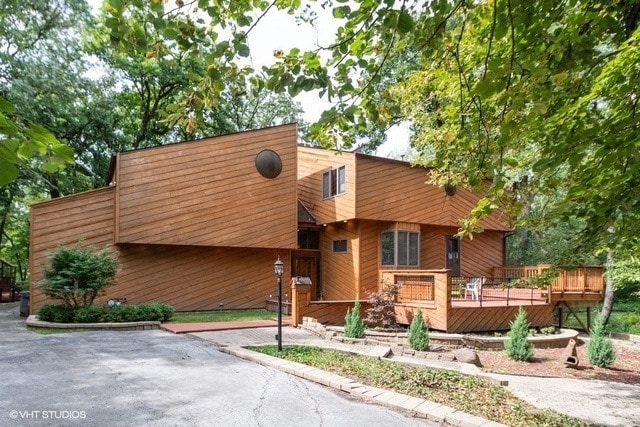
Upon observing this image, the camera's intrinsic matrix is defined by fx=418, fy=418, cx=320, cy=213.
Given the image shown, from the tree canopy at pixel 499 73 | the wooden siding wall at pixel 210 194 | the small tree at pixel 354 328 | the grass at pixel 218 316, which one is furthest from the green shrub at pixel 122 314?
the tree canopy at pixel 499 73

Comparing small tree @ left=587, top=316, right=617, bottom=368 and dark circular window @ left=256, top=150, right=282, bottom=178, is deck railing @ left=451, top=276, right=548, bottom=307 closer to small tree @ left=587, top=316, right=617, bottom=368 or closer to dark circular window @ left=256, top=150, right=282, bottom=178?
small tree @ left=587, top=316, right=617, bottom=368

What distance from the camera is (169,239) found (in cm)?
1427

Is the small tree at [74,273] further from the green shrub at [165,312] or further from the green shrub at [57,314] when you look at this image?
the green shrub at [165,312]

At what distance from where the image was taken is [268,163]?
16266mm

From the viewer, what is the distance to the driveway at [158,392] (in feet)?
14.8

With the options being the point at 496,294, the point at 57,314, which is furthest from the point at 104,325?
the point at 496,294

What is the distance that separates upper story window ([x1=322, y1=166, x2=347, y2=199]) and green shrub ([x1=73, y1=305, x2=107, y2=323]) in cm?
924

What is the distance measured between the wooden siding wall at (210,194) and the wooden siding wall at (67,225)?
29.4 inches

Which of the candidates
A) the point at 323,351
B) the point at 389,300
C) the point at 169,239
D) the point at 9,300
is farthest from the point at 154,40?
the point at 9,300

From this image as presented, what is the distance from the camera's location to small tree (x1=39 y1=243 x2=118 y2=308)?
11.1 meters

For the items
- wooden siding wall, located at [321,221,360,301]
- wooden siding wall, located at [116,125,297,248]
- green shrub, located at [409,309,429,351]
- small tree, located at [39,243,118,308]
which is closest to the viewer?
green shrub, located at [409,309,429,351]

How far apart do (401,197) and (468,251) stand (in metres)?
4.62

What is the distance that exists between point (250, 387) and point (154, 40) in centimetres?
467

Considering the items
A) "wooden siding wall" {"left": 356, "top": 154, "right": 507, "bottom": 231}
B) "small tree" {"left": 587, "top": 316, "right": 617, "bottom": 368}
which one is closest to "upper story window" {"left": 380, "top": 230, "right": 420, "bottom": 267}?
"wooden siding wall" {"left": 356, "top": 154, "right": 507, "bottom": 231}
